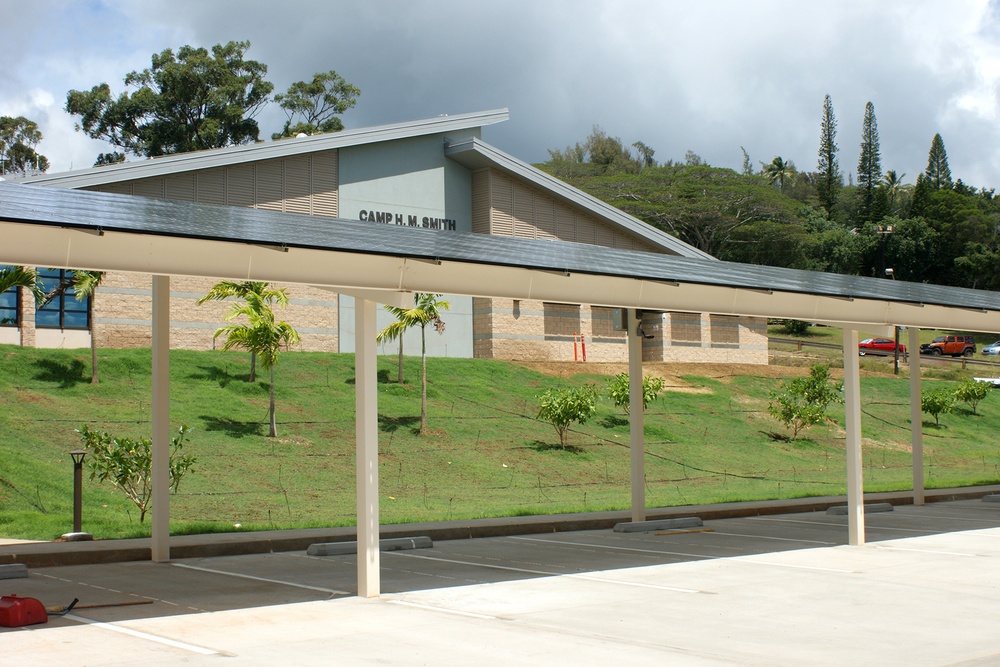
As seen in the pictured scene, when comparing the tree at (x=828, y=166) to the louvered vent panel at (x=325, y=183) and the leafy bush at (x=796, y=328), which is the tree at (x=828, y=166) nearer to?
the leafy bush at (x=796, y=328)

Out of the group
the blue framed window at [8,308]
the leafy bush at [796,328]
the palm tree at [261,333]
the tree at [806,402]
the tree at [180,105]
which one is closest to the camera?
the palm tree at [261,333]

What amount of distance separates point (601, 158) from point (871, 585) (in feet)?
318

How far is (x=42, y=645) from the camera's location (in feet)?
26.2

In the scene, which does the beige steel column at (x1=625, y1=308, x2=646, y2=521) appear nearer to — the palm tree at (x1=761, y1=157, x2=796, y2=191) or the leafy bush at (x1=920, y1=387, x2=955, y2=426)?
the leafy bush at (x1=920, y1=387, x2=955, y2=426)

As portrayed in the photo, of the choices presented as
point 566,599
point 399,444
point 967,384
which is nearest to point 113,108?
point 399,444

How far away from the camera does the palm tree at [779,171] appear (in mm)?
124675

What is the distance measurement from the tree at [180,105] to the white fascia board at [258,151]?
28265 millimetres

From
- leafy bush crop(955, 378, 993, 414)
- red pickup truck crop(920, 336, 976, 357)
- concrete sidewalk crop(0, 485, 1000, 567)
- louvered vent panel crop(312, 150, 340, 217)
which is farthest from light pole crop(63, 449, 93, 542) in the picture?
red pickup truck crop(920, 336, 976, 357)

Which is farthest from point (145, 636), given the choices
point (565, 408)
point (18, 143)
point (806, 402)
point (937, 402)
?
point (18, 143)

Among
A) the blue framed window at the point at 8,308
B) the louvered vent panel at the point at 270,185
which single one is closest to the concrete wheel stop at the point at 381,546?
the blue framed window at the point at 8,308

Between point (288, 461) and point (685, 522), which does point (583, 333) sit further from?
point (685, 522)

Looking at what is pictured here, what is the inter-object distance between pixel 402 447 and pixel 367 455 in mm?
19017

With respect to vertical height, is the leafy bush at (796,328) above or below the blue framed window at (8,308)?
above

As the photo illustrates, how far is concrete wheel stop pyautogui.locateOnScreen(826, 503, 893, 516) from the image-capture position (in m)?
19.8
